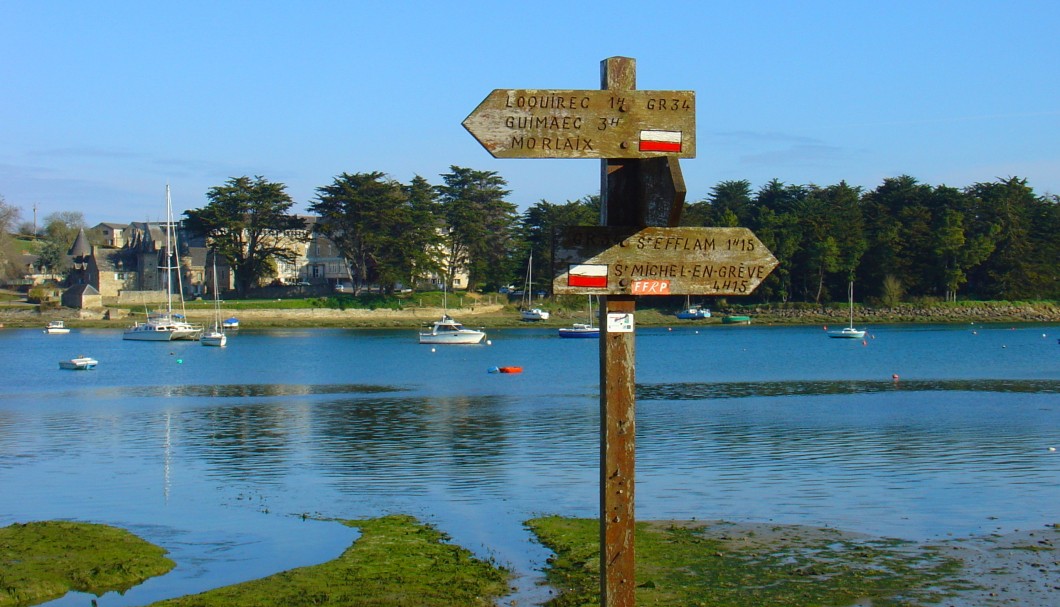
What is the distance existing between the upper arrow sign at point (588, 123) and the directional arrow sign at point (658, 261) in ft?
1.99

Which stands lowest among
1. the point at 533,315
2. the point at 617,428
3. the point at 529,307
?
the point at 533,315

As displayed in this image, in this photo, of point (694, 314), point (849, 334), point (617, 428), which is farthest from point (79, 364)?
point (694, 314)

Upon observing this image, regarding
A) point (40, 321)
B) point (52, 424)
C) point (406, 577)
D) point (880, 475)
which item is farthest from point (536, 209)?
point (406, 577)

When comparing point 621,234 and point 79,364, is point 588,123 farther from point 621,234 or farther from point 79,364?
point 79,364

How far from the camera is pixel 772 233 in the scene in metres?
119

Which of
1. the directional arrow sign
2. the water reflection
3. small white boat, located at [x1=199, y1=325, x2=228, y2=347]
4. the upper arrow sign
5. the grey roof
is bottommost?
the water reflection

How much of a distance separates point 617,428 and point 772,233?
114 metres

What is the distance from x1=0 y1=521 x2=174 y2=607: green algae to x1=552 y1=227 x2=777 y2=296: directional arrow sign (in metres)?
8.03

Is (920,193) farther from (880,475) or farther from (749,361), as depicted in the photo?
(880,475)

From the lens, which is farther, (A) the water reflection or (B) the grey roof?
(B) the grey roof

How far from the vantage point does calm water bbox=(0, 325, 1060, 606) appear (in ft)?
55.7

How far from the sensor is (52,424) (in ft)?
112

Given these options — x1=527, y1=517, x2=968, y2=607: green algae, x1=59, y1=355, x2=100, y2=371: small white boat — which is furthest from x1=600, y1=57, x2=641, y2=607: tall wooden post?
x1=59, y1=355, x2=100, y2=371: small white boat

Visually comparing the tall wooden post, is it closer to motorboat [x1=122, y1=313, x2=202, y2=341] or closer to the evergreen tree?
motorboat [x1=122, y1=313, x2=202, y2=341]
